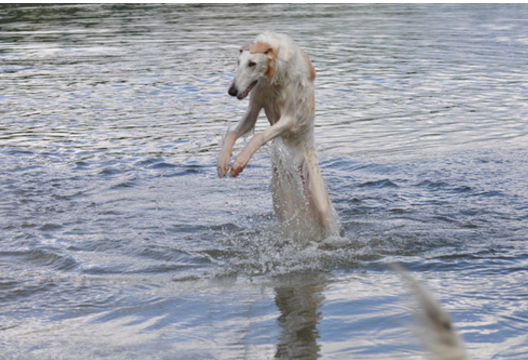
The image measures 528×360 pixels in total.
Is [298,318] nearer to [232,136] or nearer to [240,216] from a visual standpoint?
[232,136]

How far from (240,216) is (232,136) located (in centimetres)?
179

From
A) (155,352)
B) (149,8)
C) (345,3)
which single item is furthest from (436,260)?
(345,3)

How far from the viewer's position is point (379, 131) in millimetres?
10664

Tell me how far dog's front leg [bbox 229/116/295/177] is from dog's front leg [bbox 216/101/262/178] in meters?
0.15

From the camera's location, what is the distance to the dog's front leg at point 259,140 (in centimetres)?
501

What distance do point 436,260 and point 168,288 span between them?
205cm

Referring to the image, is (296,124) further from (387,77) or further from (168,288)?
(387,77)

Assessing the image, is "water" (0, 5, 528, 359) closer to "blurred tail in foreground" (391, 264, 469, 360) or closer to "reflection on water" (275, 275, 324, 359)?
"reflection on water" (275, 275, 324, 359)

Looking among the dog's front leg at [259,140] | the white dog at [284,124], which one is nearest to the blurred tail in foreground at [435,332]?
the white dog at [284,124]

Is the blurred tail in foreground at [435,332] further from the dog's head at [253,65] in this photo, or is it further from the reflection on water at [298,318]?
the dog's head at [253,65]

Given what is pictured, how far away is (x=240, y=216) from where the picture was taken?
708 cm

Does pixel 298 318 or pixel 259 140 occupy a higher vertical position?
pixel 259 140

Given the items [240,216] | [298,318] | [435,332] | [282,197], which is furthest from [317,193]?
[435,332]

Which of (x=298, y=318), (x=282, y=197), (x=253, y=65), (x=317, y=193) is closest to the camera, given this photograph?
(x=298, y=318)
